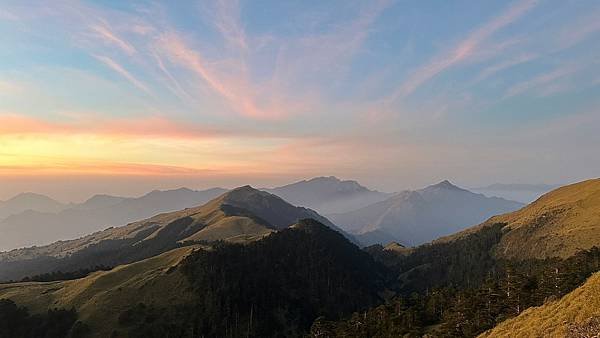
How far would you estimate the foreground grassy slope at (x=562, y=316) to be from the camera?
51.7m

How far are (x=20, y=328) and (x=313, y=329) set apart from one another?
150m

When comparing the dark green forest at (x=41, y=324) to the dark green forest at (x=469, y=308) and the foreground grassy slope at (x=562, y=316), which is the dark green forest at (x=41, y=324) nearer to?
the dark green forest at (x=469, y=308)

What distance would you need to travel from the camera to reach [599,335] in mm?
45906

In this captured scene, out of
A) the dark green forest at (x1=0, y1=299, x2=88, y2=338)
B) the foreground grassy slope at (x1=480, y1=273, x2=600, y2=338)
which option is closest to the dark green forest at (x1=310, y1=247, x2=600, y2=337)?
the foreground grassy slope at (x1=480, y1=273, x2=600, y2=338)

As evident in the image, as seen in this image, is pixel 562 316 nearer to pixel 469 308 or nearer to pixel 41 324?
pixel 469 308

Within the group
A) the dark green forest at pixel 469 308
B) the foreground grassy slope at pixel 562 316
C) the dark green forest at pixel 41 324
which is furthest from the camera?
the dark green forest at pixel 41 324

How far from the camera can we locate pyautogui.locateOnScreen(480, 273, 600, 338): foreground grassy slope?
5169 centimetres

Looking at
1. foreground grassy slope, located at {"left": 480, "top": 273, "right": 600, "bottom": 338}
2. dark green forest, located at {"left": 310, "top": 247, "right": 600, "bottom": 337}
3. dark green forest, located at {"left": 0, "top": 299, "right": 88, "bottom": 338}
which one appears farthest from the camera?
dark green forest, located at {"left": 0, "top": 299, "right": 88, "bottom": 338}

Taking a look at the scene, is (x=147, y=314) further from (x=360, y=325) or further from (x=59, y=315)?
(x=360, y=325)

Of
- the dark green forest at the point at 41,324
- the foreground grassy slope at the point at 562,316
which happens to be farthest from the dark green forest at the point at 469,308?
the dark green forest at the point at 41,324

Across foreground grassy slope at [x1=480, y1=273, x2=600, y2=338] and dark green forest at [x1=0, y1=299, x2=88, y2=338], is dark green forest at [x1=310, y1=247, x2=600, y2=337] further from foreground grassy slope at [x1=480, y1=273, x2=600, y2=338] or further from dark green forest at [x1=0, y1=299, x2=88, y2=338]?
dark green forest at [x1=0, y1=299, x2=88, y2=338]

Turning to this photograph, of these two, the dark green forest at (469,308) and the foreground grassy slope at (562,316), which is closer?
the foreground grassy slope at (562,316)

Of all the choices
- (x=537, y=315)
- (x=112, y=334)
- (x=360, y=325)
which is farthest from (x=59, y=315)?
(x=537, y=315)

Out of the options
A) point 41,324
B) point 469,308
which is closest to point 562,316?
point 469,308
